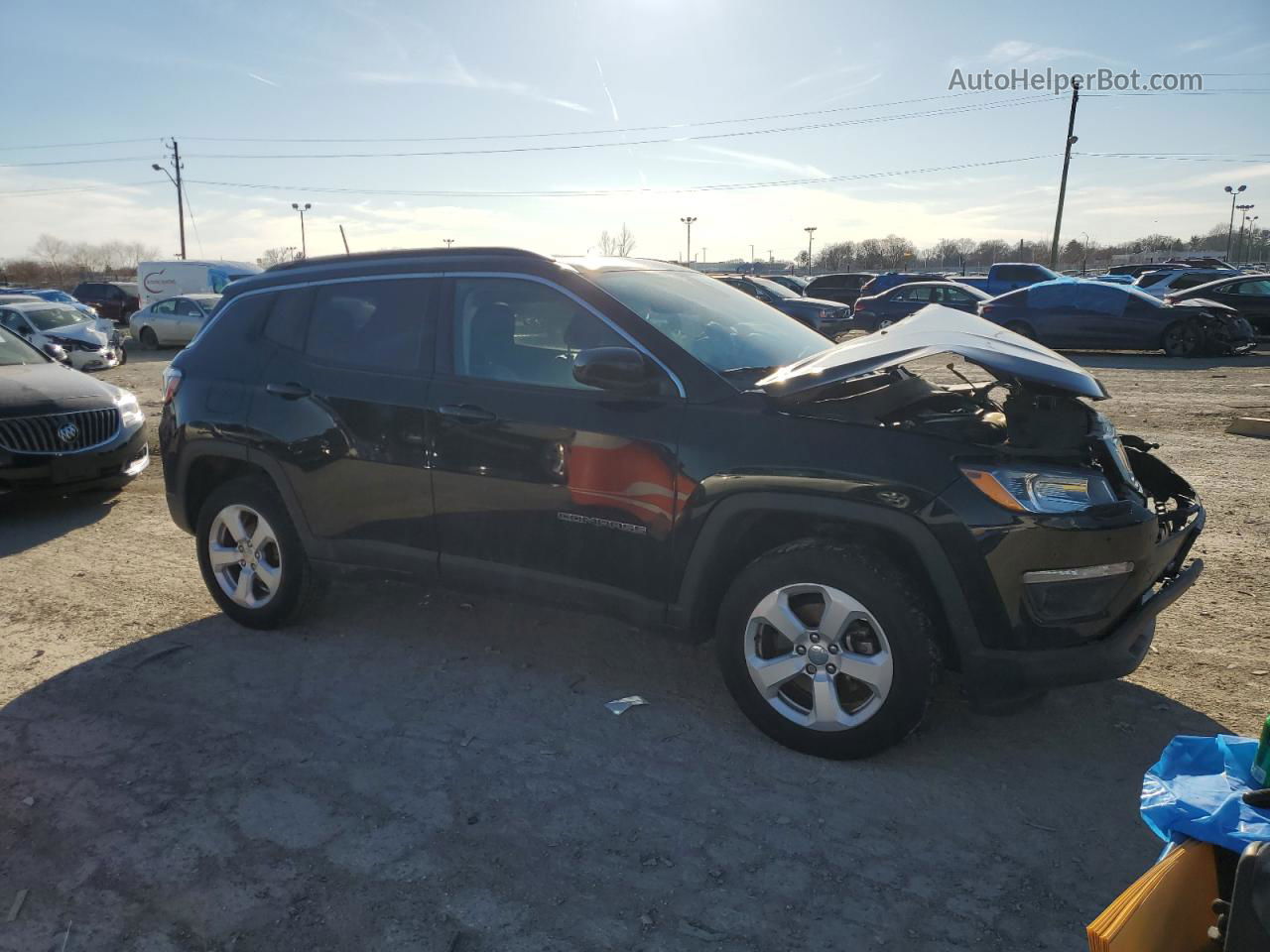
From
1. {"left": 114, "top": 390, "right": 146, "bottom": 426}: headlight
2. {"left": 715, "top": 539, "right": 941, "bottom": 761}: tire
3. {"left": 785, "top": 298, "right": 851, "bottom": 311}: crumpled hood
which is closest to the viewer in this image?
{"left": 715, "top": 539, "right": 941, "bottom": 761}: tire

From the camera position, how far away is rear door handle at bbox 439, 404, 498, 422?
12.8ft

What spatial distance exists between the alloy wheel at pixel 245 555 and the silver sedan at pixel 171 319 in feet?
74.8

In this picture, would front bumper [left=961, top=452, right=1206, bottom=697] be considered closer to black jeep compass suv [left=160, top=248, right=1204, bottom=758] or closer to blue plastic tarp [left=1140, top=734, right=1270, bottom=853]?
black jeep compass suv [left=160, top=248, right=1204, bottom=758]

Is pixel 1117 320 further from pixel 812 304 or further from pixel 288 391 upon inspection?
pixel 288 391

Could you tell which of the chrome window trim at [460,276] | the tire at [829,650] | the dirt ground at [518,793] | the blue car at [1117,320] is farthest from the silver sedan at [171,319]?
the tire at [829,650]

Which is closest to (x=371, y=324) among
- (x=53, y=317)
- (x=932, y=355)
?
(x=932, y=355)

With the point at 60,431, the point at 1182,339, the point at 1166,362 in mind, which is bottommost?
the point at 60,431

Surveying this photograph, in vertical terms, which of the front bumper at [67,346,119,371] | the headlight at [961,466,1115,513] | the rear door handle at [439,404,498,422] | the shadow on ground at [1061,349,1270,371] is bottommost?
the front bumper at [67,346,119,371]

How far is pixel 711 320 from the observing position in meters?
4.15

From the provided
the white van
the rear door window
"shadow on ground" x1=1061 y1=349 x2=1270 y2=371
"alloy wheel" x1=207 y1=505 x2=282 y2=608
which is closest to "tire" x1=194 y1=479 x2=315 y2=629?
"alloy wheel" x1=207 y1=505 x2=282 y2=608

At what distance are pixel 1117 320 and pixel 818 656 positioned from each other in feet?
56.0

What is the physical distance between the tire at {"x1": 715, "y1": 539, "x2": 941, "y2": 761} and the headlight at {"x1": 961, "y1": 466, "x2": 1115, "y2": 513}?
0.44m

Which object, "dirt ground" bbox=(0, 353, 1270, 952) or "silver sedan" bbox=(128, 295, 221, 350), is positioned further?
"silver sedan" bbox=(128, 295, 221, 350)

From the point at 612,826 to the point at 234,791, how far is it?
4.49ft
